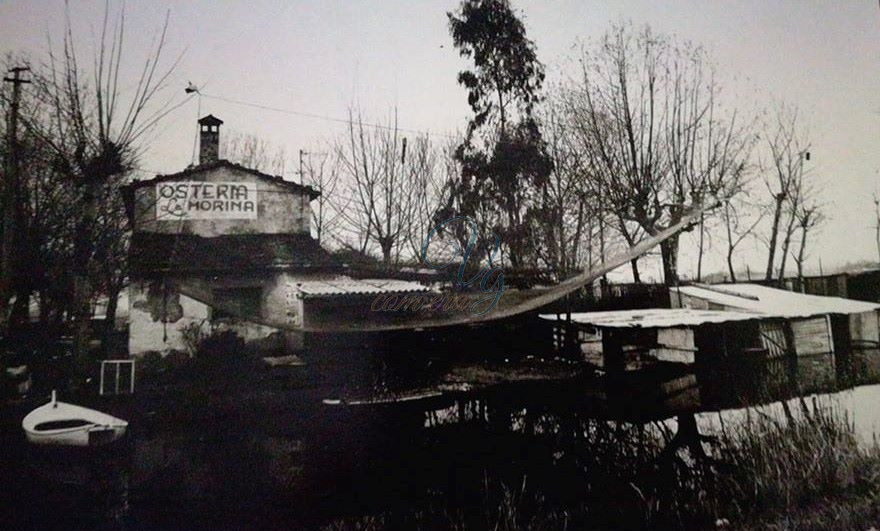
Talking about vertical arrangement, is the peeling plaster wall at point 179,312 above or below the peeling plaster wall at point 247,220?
below

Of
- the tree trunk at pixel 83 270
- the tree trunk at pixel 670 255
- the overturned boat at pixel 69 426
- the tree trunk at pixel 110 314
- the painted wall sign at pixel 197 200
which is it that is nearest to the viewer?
the overturned boat at pixel 69 426

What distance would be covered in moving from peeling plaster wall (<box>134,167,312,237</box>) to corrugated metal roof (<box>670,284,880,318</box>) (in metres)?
2.37

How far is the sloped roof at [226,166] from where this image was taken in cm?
234

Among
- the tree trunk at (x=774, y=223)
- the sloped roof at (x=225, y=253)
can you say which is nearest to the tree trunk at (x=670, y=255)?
the tree trunk at (x=774, y=223)

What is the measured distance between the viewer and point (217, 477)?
7.27 ft

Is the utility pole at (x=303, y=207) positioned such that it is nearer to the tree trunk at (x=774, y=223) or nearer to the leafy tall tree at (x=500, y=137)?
the leafy tall tree at (x=500, y=137)

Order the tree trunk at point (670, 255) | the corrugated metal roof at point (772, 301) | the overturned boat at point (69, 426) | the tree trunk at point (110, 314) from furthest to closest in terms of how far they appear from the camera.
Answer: the tree trunk at point (670, 255) < the corrugated metal roof at point (772, 301) < the tree trunk at point (110, 314) < the overturned boat at point (69, 426)

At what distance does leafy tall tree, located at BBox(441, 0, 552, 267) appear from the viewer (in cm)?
274

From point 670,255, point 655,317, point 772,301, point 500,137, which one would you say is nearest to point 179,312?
point 500,137

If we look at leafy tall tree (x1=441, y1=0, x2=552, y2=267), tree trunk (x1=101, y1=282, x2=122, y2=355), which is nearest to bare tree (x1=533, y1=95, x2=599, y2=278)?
leafy tall tree (x1=441, y1=0, x2=552, y2=267)

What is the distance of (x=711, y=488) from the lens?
2.63 meters

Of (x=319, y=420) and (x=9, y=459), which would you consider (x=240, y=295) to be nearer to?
(x=319, y=420)

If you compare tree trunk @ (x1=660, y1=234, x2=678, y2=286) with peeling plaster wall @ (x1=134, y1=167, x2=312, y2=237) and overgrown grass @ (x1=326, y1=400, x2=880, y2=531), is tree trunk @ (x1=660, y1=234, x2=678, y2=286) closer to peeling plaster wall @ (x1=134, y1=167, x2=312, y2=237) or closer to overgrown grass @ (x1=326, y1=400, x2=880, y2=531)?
overgrown grass @ (x1=326, y1=400, x2=880, y2=531)

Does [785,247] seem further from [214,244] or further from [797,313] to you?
[214,244]
